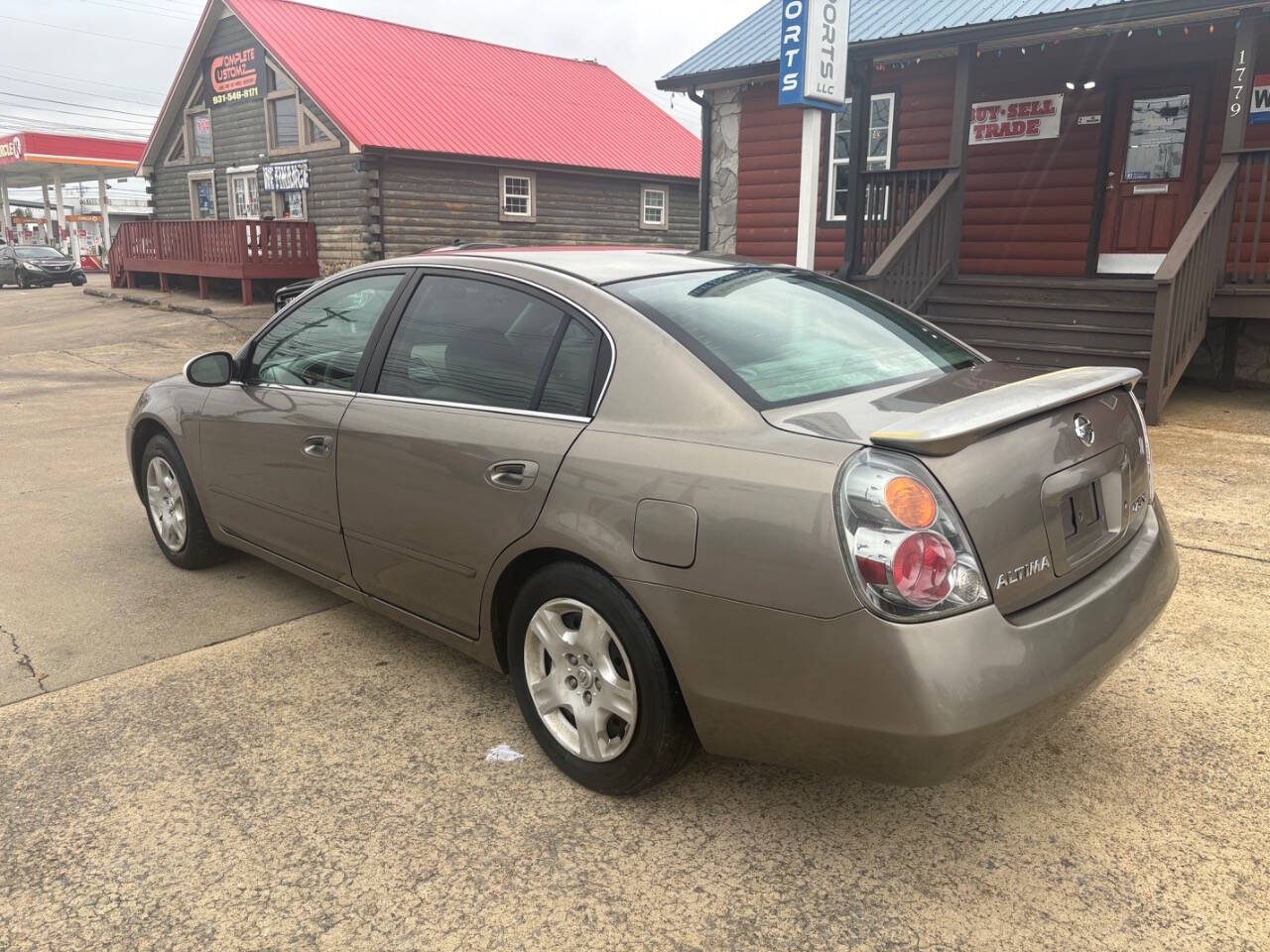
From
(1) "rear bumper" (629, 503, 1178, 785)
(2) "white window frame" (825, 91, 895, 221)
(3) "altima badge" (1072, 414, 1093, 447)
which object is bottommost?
(1) "rear bumper" (629, 503, 1178, 785)

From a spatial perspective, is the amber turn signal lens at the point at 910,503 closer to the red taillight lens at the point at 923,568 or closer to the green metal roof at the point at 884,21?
the red taillight lens at the point at 923,568

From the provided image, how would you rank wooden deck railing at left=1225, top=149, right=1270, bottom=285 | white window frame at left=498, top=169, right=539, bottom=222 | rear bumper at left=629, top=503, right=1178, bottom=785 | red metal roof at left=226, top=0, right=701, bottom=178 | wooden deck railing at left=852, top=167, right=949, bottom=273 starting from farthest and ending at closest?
white window frame at left=498, top=169, right=539, bottom=222
red metal roof at left=226, top=0, right=701, bottom=178
wooden deck railing at left=852, top=167, right=949, bottom=273
wooden deck railing at left=1225, top=149, right=1270, bottom=285
rear bumper at left=629, top=503, right=1178, bottom=785

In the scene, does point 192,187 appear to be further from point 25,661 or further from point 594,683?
point 594,683

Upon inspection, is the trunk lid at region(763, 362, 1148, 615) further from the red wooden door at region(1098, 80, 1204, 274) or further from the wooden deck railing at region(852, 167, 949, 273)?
the red wooden door at region(1098, 80, 1204, 274)

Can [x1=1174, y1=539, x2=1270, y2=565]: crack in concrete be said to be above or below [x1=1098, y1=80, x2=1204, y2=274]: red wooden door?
below

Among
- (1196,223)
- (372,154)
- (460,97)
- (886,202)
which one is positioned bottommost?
(1196,223)

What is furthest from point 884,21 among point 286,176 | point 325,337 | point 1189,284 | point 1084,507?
point 286,176

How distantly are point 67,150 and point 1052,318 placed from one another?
40.9 meters

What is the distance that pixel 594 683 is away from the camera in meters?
2.72

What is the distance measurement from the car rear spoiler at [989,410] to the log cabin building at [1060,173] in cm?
540

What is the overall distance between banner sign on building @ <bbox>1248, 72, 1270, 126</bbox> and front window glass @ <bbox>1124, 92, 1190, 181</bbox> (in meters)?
0.60

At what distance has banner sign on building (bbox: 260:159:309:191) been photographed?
2119cm

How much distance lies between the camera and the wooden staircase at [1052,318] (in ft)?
26.9

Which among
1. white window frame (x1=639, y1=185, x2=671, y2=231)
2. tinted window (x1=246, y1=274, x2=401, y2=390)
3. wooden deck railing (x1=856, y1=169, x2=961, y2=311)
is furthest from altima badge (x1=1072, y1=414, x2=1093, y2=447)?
white window frame (x1=639, y1=185, x2=671, y2=231)
